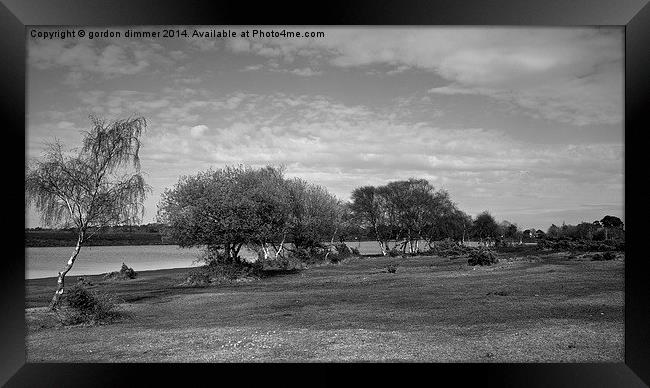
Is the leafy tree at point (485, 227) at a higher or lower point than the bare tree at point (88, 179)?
lower


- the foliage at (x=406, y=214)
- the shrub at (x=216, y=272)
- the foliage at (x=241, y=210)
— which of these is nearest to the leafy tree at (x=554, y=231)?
the foliage at (x=406, y=214)

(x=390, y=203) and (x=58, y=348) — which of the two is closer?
(x=58, y=348)

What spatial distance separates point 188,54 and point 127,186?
4825 mm

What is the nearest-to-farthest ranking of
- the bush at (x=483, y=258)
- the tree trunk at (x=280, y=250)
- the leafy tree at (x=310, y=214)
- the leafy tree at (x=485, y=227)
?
1. the bush at (x=483, y=258)
2. the leafy tree at (x=485, y=227)
3. the tree trunk at (x=280, y=250)
4. the leafy tree at (x=310, y=214)

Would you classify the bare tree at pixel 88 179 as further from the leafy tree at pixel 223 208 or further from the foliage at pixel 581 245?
the foliage at pixel 581 245

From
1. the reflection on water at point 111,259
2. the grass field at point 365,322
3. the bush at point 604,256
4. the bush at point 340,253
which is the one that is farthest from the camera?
the bush at point 340,253

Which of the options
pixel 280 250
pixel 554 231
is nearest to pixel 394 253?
pixel 280 250

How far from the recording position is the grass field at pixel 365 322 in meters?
10.6
